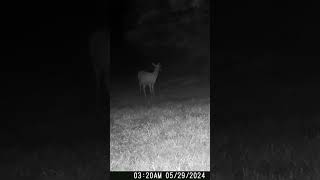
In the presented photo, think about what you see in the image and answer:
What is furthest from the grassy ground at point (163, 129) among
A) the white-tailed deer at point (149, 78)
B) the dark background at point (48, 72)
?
the dark background at point (48, 72)

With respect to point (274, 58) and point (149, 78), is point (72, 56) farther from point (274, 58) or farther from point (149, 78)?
point (274, 58)

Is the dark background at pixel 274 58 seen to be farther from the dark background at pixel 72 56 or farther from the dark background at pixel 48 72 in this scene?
the dark background at pixel 48 72

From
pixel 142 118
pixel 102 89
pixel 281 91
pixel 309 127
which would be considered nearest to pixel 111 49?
pixel 102 89

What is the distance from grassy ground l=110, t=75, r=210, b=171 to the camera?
4707 millimetres

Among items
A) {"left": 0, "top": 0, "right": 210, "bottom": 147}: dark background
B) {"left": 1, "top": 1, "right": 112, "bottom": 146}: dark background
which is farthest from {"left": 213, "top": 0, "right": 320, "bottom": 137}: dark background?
{"left": 1, "top": 1, "right": 112, "bottom": 146}: dark background

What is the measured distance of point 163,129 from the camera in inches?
188

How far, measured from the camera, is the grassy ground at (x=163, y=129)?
4.71 m

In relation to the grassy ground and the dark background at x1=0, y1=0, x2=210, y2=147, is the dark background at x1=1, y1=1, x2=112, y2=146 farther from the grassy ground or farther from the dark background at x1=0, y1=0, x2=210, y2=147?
the grassy ground

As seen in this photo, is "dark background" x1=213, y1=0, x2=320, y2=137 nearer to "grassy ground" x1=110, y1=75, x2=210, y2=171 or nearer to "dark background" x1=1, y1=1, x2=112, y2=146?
"grassy ground" x1=110, y1=75, x2=210, y2=171

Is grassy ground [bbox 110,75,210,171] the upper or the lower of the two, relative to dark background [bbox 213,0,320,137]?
lower

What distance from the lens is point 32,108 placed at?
4.83 meters

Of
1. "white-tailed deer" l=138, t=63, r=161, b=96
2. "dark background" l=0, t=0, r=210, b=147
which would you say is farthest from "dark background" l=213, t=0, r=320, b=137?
"white-tailed deer" l=138, t=63, r=161, b=96

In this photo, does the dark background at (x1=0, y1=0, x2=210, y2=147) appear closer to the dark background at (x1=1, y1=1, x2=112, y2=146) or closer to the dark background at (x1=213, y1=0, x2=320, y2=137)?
the dark background at (x1=1, y1=1, x2=112, y2=146)

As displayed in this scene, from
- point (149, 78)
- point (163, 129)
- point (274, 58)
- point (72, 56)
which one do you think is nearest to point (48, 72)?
point (72, 56)
